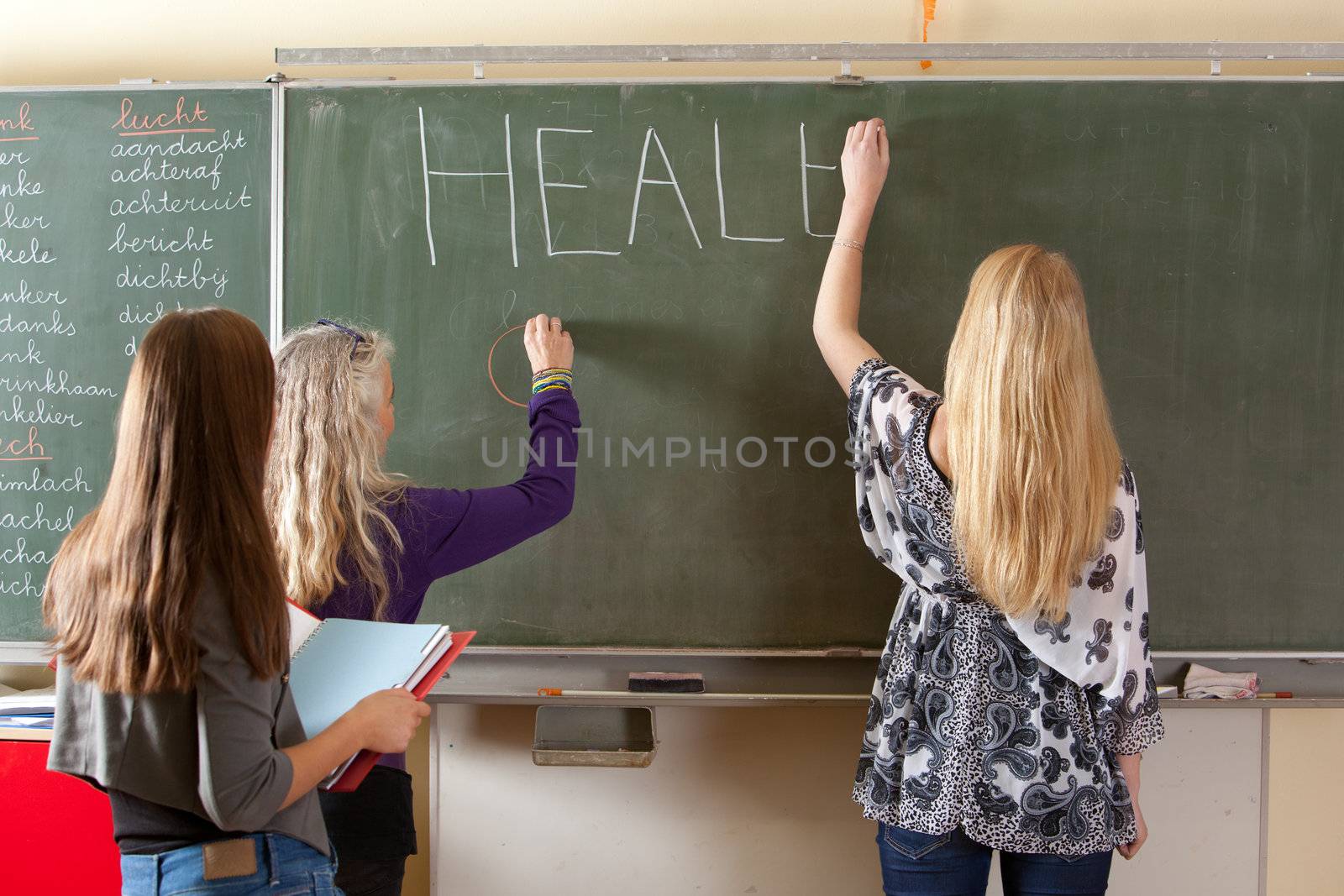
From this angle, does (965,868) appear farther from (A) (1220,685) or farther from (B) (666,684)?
(A) (1220,685)

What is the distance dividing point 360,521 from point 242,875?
1.79 ft

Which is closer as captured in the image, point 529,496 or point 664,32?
point 529,496

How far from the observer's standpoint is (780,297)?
2.10 meters

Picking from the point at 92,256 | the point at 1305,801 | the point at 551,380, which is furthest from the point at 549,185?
the point at 1305,801

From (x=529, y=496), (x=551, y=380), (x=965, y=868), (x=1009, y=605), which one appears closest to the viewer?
(x=1009, y=605)

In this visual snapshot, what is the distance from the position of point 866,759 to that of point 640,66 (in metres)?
1.69

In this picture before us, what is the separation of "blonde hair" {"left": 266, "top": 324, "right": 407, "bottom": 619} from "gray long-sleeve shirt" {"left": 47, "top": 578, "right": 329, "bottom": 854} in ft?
1.28

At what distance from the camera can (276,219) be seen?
2.14 metres

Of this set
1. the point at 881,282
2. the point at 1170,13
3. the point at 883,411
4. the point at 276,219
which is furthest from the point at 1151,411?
the point at 276,219

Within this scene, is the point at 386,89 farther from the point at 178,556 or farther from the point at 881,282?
the point at 178,556

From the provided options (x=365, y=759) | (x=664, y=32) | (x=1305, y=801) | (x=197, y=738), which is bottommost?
(x=1305, y=801)

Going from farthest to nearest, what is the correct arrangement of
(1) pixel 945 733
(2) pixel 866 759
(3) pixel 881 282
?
(3) pixel 881 282
(2) pixel 866 759
(1) pixel 945 733

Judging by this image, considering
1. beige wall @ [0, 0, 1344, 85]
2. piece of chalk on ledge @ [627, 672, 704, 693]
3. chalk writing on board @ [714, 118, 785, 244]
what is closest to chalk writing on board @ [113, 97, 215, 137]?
beige wall @ [0, 0, 1344, 85]

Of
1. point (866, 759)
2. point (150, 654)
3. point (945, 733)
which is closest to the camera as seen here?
point (150, 654)
